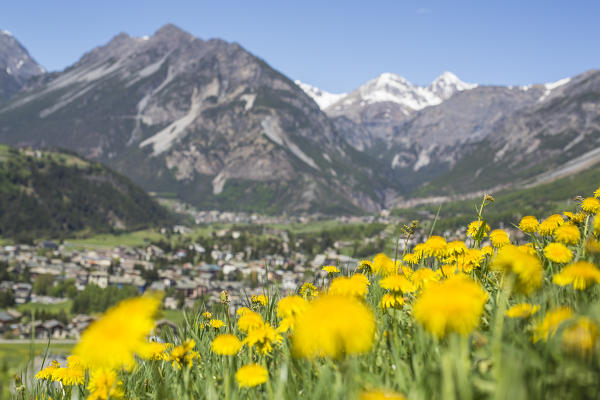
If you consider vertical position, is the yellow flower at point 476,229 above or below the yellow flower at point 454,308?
above

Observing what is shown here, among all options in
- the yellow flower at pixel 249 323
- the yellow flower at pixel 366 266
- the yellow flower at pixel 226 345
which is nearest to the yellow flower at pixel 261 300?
the yellow flower at pixel 366 266

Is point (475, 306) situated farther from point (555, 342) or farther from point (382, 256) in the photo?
point (382, 256)

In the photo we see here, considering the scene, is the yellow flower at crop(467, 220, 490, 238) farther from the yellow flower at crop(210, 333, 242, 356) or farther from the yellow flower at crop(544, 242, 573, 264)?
the yellow flower at crop(210, 333, 242, 356)

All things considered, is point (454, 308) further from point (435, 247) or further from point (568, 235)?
point (568, 235)

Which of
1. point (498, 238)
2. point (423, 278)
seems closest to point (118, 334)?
point (423, 278)

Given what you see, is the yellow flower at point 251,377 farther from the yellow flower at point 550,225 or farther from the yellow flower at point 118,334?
the yellow flower at point 550,225

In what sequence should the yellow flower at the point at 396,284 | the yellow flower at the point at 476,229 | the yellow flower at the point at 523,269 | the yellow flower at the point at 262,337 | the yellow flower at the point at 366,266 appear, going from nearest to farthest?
1. the yellow flower at the point at 523,269
2. the yellow flower at the point at 262,337
3. the yellow flower at the point at 396,284
4. the yellow flower at the point at 366,266
5. the yellow flower at the point at 476,229

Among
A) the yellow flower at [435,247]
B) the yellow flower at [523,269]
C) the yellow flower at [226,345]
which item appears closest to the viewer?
the yellow flower at [523,269]
